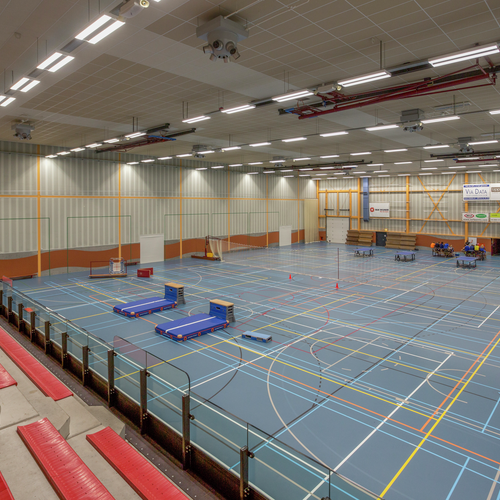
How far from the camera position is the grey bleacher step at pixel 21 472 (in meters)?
5.22

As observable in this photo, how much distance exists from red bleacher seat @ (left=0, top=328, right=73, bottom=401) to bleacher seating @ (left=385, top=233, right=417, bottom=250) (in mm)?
42635

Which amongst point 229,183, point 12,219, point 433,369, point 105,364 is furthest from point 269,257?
point 105,364

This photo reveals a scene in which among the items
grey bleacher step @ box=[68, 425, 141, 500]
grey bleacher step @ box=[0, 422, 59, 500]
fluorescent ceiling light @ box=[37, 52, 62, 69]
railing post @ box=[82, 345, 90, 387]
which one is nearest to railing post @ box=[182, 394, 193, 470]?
grey bleacher step @ box=[68, 425, 141, 500]

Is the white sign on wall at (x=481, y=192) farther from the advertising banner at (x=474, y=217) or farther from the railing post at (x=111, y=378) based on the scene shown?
the railing post at (x=111, y=378)

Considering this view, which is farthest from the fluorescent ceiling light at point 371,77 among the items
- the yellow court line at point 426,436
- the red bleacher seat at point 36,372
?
the red bleacher seat at point 36,372

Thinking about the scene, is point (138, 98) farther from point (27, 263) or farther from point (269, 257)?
point (269, 257)

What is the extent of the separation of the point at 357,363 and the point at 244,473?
741cm

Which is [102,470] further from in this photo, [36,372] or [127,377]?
[36,372]

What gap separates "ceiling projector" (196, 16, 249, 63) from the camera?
8.47 metres

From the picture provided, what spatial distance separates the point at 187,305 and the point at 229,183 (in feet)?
79.0

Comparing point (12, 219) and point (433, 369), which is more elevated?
point (12, 219)

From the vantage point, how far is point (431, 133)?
2181 cm

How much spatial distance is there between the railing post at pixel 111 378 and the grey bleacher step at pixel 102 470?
4.86 feet

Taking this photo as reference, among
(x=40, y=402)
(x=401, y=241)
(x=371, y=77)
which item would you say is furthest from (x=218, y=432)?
(x=401, y=241)
